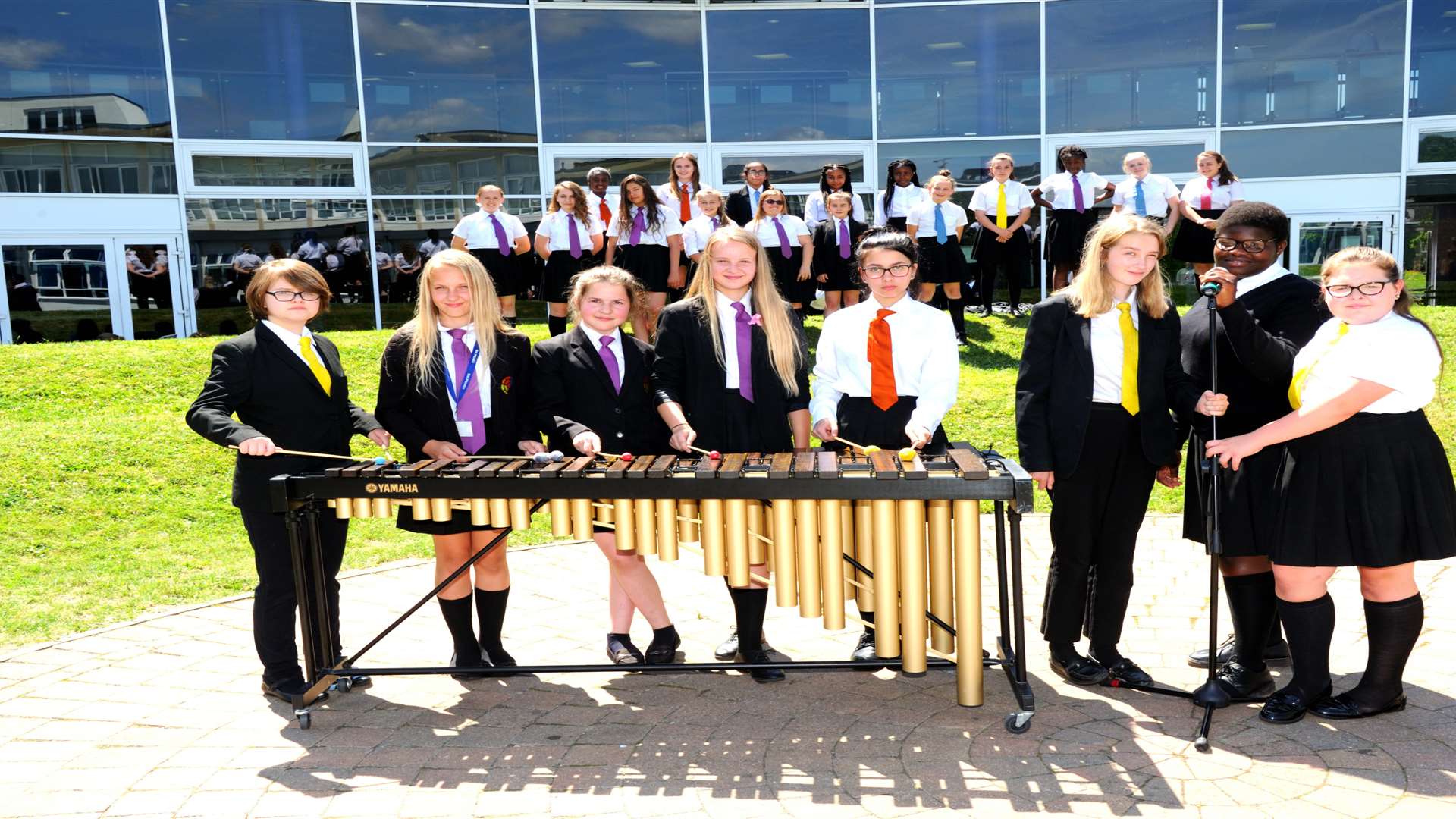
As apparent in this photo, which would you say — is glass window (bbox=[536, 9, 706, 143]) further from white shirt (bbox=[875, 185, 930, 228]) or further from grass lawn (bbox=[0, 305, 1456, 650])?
grass lawn (bbox=[0, 305, 1456, 650])

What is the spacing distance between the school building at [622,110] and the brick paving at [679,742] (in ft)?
38.6

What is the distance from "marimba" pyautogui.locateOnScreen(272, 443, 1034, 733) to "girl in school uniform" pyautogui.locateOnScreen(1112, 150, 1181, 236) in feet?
31.2

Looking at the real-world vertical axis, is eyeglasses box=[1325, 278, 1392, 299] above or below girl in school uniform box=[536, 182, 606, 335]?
below

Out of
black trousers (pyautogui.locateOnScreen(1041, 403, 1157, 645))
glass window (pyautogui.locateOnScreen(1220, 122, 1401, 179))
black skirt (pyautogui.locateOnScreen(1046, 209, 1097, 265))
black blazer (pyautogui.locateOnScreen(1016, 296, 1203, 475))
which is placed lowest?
black trousers (pyautogui.locateOnScreen(1041, 403, 1157, 645))

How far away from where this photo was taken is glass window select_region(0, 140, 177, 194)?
49.8 feet

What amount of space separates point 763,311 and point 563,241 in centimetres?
684

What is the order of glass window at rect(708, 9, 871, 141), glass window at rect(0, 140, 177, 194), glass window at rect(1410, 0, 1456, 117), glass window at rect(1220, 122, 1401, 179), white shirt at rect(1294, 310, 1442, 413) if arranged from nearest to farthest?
white shirt at rect(1294, 310, 1442, 413) → glass window at rect(0, 140, 177, 194) → glass window at rect(1410, 0, 1456, 117) → glass window at rect(1220, 122, 1401, 179) → glass window at rect(708, 9, 871, 141)

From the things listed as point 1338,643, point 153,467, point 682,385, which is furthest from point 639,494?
point 153,467

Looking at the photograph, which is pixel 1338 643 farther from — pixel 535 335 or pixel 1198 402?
pixel 535 335

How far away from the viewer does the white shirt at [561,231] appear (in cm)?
1151

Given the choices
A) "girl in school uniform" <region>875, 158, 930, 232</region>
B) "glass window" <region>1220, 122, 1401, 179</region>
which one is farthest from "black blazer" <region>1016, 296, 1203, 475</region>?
"glass window" <region>1220, 122, 1401, 179</region>

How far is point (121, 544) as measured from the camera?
7371 millimetres

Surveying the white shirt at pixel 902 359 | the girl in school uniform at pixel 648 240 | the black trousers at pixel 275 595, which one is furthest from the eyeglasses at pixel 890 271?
the girl in school uniform at pixel 648 240

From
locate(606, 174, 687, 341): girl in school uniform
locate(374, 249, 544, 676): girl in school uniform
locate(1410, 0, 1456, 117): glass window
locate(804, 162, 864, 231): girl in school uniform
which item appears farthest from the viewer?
locate(1410, 0, 1456, 117): glass window
